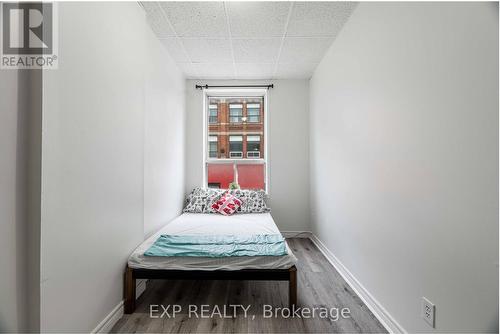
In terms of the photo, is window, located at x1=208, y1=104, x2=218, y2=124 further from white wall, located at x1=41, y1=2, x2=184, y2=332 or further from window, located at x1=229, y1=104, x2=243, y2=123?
white wall, located at x1=41, y1=2, x2=184, y2=332

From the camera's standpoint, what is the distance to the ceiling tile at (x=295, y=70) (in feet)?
11.0

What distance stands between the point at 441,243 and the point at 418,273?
29cm

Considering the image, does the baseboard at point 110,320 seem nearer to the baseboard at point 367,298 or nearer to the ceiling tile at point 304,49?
the baseboard at point 367,298

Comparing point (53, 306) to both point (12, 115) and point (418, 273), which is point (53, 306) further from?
point (418, 273)

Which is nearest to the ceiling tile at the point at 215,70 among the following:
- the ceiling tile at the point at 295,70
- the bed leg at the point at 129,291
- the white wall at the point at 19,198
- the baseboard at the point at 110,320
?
the ceiling tile at the point at 295,70

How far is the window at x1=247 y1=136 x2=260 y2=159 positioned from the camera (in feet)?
13.5

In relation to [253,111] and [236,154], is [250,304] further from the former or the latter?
[253,111]

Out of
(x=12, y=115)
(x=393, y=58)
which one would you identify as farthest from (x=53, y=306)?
(x=393, y=58)

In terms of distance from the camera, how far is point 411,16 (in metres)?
1.44

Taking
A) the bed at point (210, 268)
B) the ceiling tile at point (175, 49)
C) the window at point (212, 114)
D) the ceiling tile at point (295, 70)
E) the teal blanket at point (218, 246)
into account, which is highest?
the ceiling tile at point (295, 70)

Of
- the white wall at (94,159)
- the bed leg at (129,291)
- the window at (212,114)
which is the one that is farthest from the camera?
the window at (212,114)

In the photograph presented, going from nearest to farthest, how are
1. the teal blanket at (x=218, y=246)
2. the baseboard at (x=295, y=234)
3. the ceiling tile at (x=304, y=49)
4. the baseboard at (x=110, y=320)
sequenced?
1. the baseboard at (x=110, y=320)
2. the teal blanket at (x=218, y=246)
3. the ceiling tile at (x=304, y=49)
4. the baseboard at (x=295, y=234)

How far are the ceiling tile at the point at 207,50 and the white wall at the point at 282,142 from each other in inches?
29.0

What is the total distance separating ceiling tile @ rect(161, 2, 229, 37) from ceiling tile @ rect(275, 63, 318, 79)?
3.74 feet
